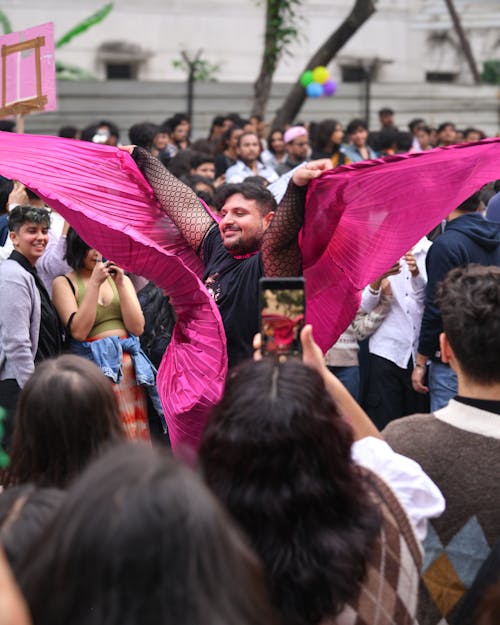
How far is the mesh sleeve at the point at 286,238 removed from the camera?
157 inches

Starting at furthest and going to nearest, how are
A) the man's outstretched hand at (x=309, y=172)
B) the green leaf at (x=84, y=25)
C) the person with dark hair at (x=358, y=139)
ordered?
the green leaf at (x=84, y=25) < the person with dark hair at (x=358, y=139) < the man's outstretched hand at (x=309, y=172)

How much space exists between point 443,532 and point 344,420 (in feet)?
1.76

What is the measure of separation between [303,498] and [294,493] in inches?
0.7

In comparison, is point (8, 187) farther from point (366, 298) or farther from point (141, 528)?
point (141, 528)

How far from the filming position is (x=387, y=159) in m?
4.04

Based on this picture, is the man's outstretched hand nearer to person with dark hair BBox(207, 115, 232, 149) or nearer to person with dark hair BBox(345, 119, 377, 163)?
person with dark hair BBox(345, 119, 377, 163)

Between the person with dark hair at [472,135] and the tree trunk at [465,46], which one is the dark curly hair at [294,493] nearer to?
the person with dark hair at [472,135]

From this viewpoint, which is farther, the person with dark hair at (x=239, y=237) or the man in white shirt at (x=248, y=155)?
the man in white shirt at (x=248, y=155)

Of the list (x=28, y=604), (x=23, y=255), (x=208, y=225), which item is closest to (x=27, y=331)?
→ (x=23, y=255)

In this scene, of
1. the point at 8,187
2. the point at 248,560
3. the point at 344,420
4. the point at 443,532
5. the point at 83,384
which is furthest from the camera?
the point at 8,187

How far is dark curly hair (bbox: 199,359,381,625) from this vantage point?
1.99m

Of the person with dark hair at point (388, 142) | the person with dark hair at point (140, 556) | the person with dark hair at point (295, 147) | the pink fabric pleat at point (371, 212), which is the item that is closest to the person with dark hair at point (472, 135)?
the person with dark hair at point (388, 142)

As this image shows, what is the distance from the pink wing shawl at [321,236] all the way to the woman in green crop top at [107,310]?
463mm

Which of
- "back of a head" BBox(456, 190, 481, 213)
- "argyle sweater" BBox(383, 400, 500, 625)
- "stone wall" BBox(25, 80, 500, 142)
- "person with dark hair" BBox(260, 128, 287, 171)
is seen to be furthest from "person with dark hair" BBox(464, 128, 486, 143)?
"argyle sweater" BBox(383, 400, 500, 625)
